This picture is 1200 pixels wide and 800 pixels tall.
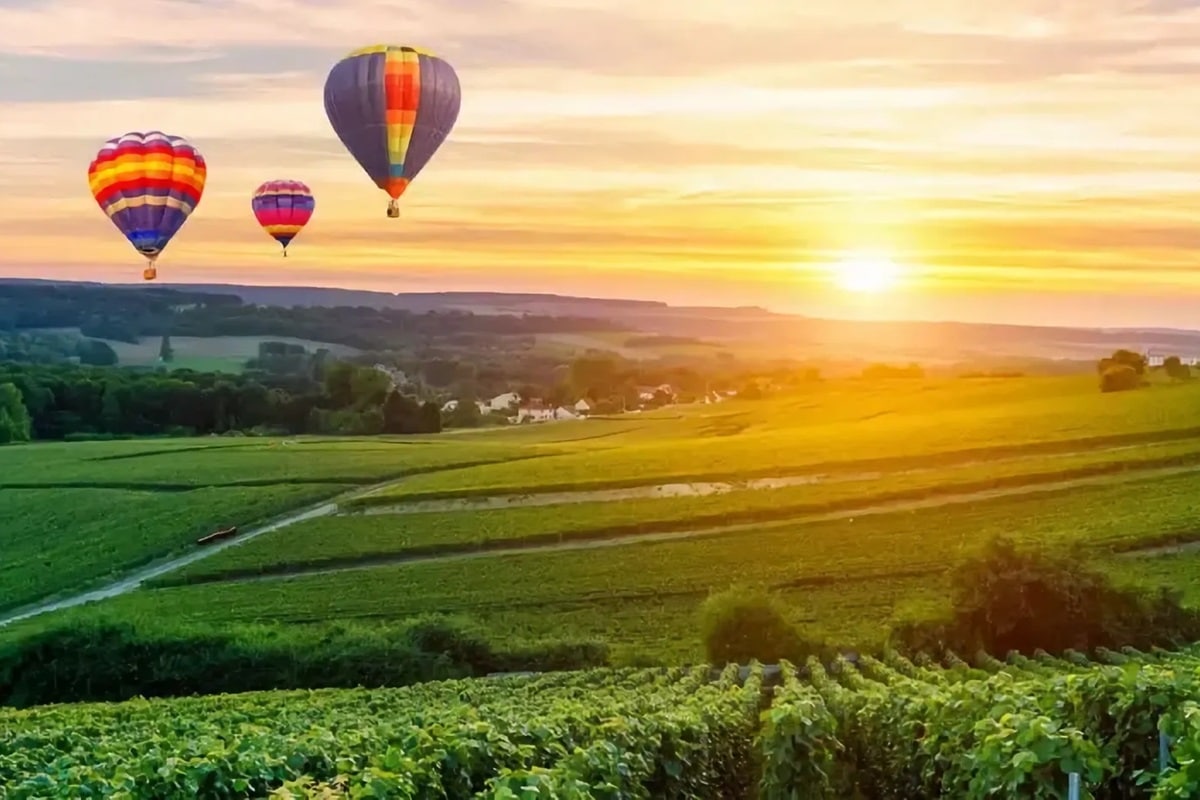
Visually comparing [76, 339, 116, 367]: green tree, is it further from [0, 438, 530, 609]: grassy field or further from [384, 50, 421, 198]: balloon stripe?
[384, 50, 421, 198]: balloon stripe

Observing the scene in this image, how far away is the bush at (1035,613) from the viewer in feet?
94.6

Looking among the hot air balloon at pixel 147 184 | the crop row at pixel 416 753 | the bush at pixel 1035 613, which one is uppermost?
the hot air balloon at pixel 147 184

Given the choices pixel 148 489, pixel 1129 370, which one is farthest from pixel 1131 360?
pixel 148 489

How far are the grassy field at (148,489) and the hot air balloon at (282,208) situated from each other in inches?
453

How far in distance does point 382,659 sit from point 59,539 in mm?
24894

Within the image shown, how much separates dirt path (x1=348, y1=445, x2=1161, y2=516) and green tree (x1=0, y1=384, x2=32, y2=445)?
1526 inches

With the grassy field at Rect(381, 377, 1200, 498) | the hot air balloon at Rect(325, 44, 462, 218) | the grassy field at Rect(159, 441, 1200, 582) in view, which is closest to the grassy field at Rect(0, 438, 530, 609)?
the grassy field at Rect(159, 441, 1200, 582)

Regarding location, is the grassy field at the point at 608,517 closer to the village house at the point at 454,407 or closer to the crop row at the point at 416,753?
the crop row at the point at 416,753

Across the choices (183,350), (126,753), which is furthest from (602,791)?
(183,350)

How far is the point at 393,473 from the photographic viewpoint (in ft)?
205

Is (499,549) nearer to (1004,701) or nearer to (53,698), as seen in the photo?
(53,698)

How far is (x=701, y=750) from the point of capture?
13844mm

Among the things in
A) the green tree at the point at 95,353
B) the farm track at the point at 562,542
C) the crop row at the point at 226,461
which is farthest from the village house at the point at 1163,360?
the green tree at the point at 95,353

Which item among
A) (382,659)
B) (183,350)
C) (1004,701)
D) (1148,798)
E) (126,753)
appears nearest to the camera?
(1148,798)
